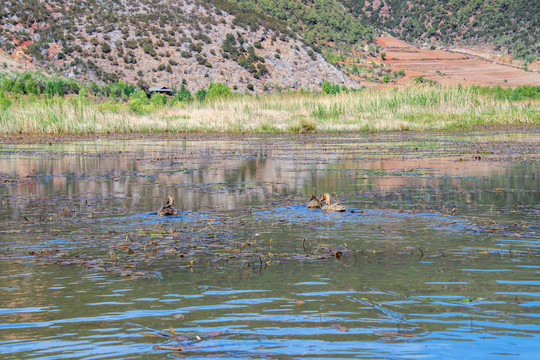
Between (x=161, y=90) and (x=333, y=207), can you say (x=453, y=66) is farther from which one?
(x=333, y=207)

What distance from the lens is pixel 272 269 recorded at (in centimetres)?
713

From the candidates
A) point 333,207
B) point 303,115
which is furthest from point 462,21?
point 333,207

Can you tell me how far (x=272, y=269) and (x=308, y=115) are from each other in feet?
112

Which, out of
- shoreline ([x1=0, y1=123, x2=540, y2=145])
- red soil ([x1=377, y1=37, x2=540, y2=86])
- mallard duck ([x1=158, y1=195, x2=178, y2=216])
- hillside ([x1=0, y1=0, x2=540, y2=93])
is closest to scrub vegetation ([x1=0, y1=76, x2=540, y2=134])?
shoreline ([x1=0, y1=123, x2=540, y2=145])

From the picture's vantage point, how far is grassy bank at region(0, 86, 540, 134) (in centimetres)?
3816

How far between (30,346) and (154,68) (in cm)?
8314

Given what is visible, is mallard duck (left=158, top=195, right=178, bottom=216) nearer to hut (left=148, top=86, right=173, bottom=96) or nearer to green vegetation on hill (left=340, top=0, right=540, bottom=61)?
hut (left=148, top=86, right=173, bottom=96)

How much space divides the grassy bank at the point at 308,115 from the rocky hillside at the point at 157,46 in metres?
42.1

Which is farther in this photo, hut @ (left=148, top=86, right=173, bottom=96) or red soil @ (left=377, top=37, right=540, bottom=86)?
red soil @ (left=377, top=37, right=540, bottom=86)

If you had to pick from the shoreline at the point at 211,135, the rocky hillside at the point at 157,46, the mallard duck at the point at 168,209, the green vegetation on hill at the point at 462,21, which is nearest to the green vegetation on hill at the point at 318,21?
the green vegetation on hill at the point at 462,21

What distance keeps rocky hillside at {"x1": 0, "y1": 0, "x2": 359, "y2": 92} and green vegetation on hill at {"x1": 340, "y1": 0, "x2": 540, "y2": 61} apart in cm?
5299

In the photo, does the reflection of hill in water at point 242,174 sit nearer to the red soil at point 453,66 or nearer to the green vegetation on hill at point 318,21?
the red soil at point 453,66

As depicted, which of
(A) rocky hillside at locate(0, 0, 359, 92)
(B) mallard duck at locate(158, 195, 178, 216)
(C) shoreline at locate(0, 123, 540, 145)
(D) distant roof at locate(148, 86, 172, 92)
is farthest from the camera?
(A) rocky hillside at locate(0, 0, 359, 92)

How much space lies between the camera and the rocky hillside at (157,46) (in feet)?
276
